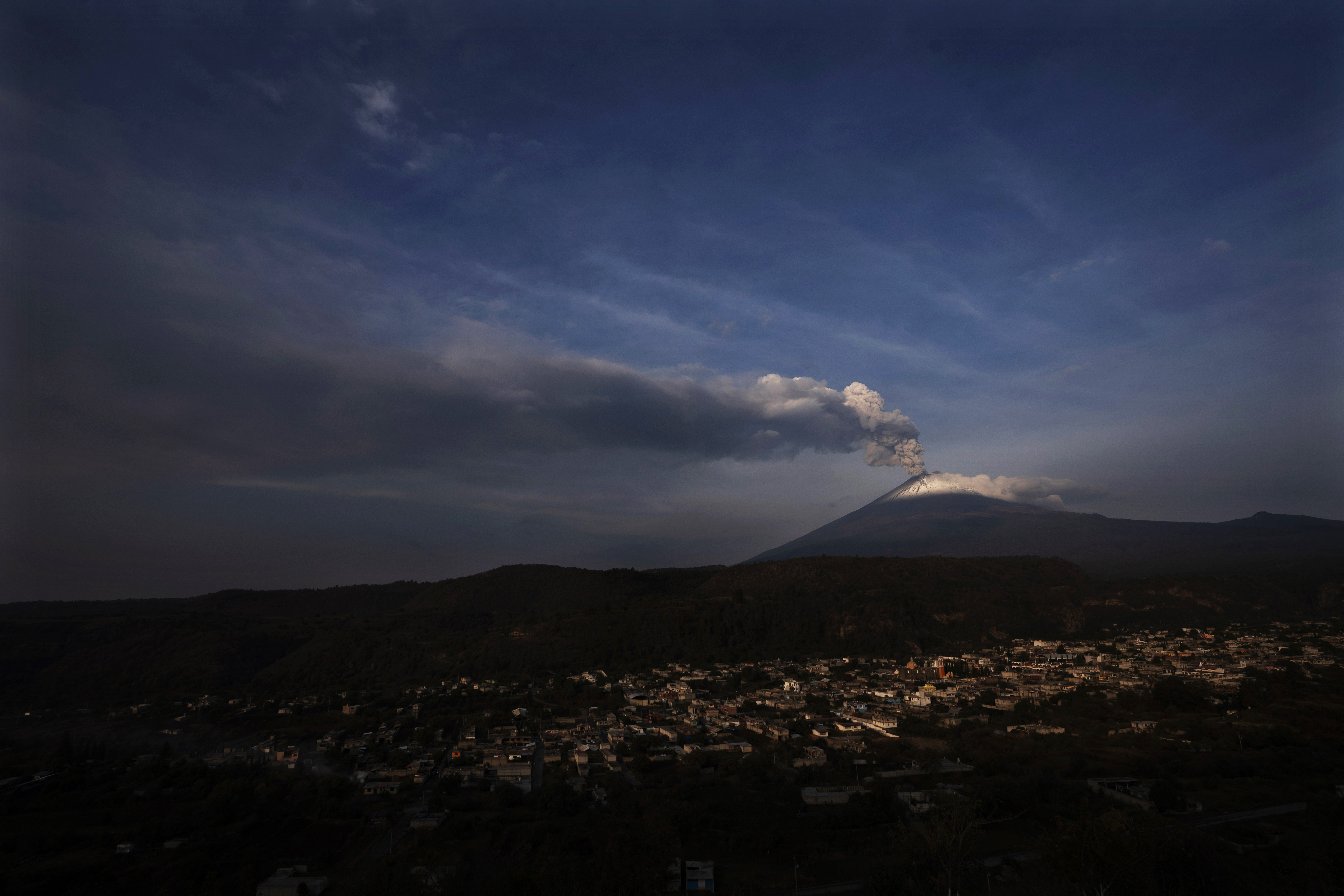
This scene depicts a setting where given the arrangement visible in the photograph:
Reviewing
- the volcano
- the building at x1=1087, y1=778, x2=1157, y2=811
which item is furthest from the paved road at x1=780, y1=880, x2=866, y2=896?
the volcano

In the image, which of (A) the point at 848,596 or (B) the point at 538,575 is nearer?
(A) the point at 848,596

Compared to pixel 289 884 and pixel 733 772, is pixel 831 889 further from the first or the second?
pixel 289 884

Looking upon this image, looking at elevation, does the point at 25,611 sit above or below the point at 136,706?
above

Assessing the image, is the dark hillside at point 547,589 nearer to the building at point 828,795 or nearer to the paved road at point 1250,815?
the building at point 828,795

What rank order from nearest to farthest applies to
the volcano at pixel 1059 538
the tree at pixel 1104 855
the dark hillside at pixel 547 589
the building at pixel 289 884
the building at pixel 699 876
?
the tree at pixel 1104 855 < the building at pixel 699 876 < the building at pixel 289 884 < the dark hillside at pixel 547 589 < the volcano at pixel 1059 538

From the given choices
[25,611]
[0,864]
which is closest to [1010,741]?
[0,864]

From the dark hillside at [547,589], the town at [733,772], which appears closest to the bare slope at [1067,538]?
the dark hillside at [547,589]

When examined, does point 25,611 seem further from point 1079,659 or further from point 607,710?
point 1079,659

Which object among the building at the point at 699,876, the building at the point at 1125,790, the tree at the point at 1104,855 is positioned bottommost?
the building at the point at 699,876
